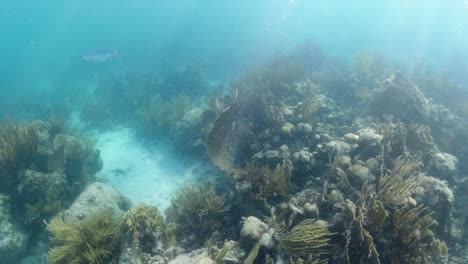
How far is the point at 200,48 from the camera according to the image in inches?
1222

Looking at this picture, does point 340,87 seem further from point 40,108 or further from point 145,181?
point 40,108

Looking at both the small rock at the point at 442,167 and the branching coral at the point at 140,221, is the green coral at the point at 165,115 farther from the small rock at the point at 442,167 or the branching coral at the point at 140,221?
the small rock at the point at 442,167

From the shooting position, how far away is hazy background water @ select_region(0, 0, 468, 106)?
1085 inches

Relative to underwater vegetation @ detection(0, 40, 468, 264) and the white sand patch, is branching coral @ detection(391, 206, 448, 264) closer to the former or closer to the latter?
underwater vegetation @ detection(0, 40, 468, 264)

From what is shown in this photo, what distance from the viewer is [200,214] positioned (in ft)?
20.3

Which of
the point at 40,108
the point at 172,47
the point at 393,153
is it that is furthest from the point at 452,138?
the point at 172,47

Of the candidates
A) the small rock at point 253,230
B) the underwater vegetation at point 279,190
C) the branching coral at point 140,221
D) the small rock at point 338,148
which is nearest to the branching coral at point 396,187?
the underwater vegetation at point 279,190

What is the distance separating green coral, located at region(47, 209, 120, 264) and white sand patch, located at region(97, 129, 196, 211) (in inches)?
164

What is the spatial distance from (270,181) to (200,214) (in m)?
1.55

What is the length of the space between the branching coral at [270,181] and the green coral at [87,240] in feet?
8.75

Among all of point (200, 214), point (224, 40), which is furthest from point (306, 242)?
point (224, 40)

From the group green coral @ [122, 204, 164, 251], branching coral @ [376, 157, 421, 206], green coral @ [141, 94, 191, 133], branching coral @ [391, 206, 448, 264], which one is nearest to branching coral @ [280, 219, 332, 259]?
branching coral @ [391, 206, 448, 264]

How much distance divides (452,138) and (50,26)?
321 feet

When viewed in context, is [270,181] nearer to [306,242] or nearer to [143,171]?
[306,242]
